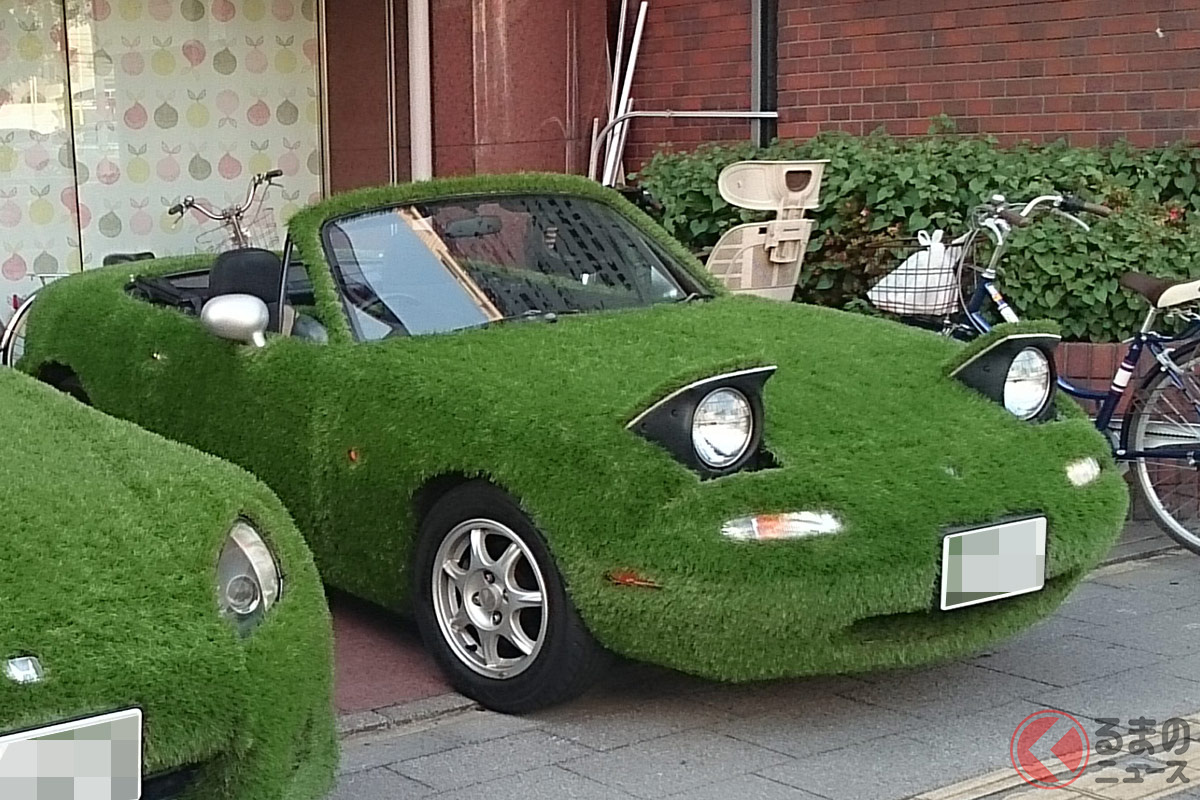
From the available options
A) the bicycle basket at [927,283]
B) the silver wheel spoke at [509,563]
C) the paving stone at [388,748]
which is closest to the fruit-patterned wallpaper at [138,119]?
the bicycle basket at [927,283]

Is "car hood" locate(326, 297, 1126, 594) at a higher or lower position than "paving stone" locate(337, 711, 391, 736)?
higher

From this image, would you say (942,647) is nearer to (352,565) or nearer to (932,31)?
(352,565)

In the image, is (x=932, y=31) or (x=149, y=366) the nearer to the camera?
(x=149, y=366)

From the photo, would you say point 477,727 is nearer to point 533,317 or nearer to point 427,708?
point 427,708

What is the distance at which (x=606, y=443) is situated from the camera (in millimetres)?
4227

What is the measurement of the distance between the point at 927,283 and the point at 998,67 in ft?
8.53

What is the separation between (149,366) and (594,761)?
8.04 feet

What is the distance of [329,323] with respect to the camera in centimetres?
509

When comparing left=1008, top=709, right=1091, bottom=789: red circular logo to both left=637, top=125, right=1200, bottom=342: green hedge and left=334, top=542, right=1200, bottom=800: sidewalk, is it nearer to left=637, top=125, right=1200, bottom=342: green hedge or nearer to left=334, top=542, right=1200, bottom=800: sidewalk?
left=334, top=542, right=1200, bottom=800: sidewalk

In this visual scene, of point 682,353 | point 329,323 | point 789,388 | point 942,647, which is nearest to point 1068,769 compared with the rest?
point 942,647

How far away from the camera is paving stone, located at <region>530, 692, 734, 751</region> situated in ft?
14.5

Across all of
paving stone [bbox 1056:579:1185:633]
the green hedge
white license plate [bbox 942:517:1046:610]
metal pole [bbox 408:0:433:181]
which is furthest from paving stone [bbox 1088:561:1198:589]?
metal pole [bbox 408:0:433:181]

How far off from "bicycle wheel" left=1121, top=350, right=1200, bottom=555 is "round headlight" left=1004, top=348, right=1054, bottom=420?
151cm

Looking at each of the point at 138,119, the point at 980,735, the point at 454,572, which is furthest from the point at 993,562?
the point at 138,119
